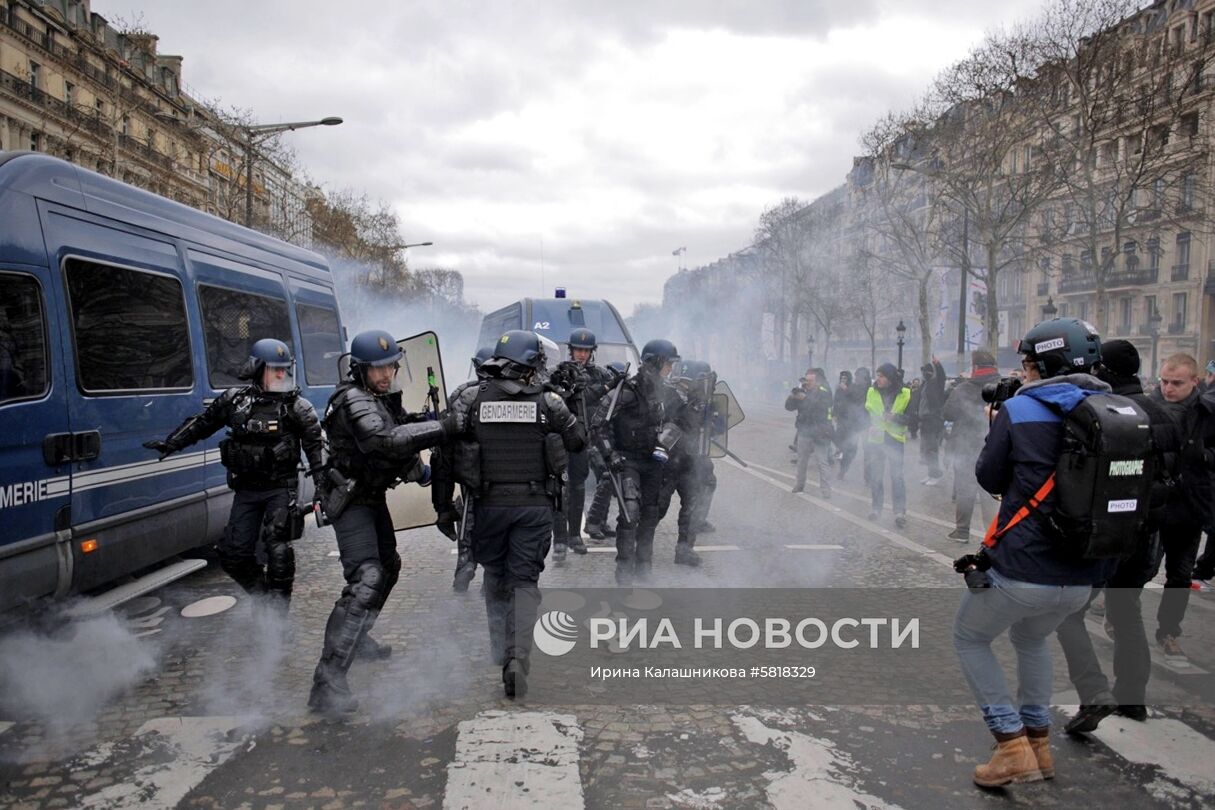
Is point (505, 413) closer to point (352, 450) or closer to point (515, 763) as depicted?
point (352, 450)

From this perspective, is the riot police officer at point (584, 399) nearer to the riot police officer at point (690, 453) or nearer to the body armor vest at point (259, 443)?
the riot police officer at point (690, 453)

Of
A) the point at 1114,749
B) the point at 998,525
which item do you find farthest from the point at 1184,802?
the point at 998,525

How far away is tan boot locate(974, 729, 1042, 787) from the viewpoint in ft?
10.5

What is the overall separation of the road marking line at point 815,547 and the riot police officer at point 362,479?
4.39 metres

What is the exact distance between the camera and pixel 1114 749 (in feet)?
11.8

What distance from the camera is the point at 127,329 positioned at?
16.4 ft

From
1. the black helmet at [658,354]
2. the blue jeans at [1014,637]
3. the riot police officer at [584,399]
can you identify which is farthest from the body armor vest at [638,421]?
the blue jeans at [1014,637]

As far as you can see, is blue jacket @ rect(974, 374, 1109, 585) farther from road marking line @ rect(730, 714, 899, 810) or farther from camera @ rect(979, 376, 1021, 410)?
road marking line @ rect(730, 714, 899, 810)

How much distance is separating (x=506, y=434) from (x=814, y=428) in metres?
7.51

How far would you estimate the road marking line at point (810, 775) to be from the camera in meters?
3.13

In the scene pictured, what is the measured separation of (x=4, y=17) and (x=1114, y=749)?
42.3m

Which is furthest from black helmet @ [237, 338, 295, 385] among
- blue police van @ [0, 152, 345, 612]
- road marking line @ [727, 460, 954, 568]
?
road marking line @ [727, 460, 954, 568]

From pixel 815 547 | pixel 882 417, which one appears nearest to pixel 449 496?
pixel 815 547

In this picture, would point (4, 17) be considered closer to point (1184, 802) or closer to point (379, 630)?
point (379, 630)
